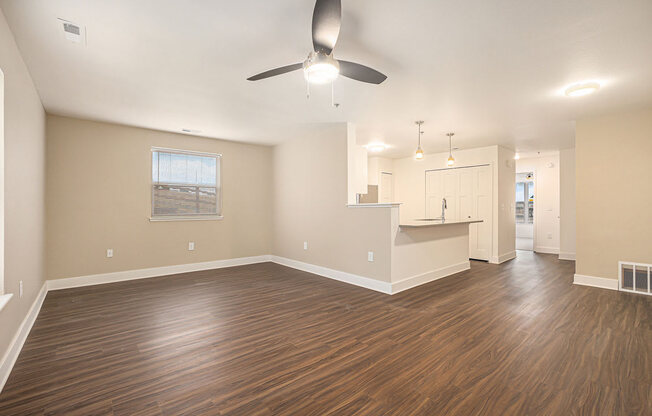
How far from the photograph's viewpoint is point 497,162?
20.4 feet

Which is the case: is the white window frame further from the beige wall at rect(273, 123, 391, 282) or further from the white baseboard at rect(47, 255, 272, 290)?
the beige wall at rect(273, 123, 391, 282)

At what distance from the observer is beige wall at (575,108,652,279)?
13.0 feet

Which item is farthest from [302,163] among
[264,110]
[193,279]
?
[193,279]

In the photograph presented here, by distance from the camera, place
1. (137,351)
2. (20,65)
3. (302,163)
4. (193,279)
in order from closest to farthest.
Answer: (137,351) < (20,65) < (193,279) < (302,163)

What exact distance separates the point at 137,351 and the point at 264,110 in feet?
10.0

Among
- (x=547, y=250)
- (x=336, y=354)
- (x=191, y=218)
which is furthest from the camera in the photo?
(x=547, y=250)

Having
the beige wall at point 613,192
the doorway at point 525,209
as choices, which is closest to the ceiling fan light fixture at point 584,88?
the beige wall at point 613,192

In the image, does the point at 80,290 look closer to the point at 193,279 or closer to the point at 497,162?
the point at 193,279

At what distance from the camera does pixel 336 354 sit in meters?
2.36

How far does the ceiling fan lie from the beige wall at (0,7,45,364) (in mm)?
1900

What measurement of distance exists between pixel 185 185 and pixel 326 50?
4.45m

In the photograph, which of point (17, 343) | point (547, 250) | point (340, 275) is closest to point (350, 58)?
point (340, 275)

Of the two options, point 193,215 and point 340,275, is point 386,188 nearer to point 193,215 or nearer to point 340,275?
point 340,275

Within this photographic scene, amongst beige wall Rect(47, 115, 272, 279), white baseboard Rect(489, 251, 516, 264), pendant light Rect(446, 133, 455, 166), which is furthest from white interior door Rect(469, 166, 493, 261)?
beige wall Rect(47, 115, 272, 279)
